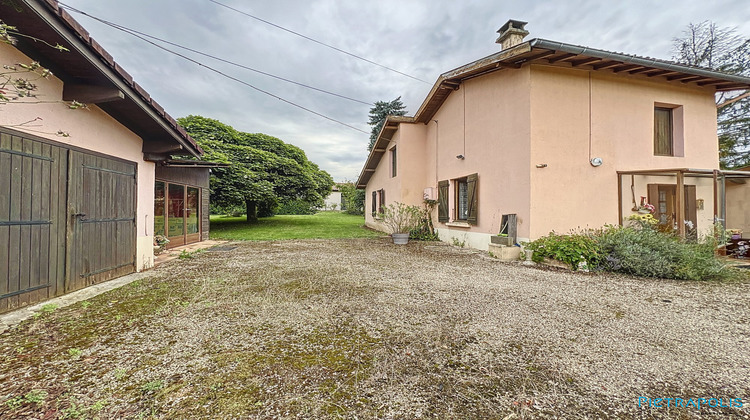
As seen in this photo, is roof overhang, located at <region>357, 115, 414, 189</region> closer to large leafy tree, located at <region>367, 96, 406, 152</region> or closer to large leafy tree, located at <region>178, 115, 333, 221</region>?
large leafy tree, located at <region>178, 115, 333, 221</region>

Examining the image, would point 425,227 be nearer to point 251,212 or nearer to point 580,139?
point 580,139

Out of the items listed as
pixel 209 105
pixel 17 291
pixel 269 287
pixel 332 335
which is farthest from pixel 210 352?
pixel 209 105

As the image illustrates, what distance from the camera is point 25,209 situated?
2.98 meters

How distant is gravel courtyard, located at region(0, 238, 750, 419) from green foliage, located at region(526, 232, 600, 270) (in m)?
1.16

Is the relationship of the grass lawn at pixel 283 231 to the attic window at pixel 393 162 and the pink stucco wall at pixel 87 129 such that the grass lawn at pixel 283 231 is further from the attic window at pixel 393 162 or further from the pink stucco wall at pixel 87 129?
the pink stucco wall at pixel 87 129

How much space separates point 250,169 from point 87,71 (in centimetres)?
1027

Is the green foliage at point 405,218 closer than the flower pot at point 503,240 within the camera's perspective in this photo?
No

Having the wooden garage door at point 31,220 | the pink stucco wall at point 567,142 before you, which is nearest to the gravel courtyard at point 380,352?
the wooden garage door at point 31,220

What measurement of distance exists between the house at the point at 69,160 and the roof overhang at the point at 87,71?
0.04ft

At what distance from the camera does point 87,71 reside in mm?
3303

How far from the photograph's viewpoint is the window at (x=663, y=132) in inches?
285

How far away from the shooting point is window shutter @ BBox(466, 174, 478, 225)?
780 centimetres

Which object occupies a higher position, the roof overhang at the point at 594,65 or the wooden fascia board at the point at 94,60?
the roof overhang at the point at 594,65

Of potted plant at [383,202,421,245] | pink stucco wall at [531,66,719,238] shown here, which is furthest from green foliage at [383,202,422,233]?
pink stucco wall at [531,66,719,238]
